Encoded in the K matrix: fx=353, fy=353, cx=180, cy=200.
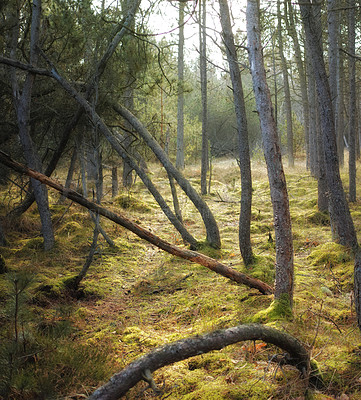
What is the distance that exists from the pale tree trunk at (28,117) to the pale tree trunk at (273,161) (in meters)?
4.77

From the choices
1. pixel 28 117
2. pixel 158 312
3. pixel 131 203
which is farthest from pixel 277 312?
pixel 131 203

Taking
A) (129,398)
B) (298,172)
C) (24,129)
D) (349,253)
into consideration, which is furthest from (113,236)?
(298,172)

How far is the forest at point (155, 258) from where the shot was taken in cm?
309

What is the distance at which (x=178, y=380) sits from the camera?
11.4ft

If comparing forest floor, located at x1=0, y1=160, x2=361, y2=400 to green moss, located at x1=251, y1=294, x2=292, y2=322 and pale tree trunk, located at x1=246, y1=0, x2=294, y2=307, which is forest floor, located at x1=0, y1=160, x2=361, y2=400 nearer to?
green moss, located at x1=251, y1=294, x2=292, y2=322

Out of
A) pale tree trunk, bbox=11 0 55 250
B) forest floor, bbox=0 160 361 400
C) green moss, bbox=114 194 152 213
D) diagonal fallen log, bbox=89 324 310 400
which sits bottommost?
forest floor, bbox=0 160 361 400

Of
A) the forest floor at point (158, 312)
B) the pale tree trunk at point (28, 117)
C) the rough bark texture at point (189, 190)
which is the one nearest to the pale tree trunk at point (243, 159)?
the forest floor at point (158, 312)

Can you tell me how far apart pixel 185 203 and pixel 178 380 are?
9698mm

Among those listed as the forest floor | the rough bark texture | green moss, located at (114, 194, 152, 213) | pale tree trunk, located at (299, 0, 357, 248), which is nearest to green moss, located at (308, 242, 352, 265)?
the forest floor

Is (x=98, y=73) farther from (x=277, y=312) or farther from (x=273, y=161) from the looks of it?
(x=277, y=312)

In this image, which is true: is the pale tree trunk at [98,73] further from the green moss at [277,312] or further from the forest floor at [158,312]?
the green moss at [277,312]

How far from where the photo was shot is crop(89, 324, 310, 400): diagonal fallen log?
223cm

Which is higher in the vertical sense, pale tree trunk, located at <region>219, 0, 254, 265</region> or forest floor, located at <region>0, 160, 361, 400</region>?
pale tree trunk, located at <region>219, 0, 254, 265</region>

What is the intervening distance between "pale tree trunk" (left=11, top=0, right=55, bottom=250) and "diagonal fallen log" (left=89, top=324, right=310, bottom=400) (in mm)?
6095
